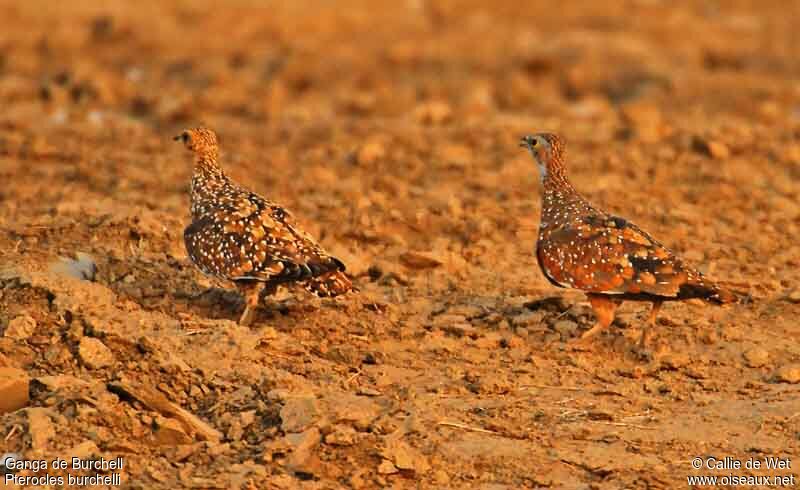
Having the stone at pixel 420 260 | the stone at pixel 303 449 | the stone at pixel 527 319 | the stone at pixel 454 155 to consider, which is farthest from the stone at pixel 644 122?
the stone at pixel 303 449

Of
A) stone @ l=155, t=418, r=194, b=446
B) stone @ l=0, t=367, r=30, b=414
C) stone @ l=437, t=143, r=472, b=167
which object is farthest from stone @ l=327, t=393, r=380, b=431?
stone @ l=437, t=143, r=472, b=167

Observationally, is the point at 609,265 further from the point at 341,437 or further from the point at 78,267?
the point at 78,267

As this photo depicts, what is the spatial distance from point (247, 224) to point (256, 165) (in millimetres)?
5414

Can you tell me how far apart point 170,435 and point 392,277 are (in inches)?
127

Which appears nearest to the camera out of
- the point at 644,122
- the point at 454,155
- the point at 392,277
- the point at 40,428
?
the point at 40,428

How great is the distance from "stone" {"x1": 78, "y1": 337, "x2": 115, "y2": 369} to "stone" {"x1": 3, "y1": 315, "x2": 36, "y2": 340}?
0.37 metres

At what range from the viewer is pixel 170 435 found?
281 inches

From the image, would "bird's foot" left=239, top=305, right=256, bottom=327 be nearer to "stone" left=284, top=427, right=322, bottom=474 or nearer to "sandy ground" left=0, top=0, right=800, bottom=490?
"sandy ground" left=0, top=0, right=800, bottom=490

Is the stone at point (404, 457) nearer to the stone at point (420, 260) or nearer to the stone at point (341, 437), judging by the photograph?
the stone at point (341, 437)

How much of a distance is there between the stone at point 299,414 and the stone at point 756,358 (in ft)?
9.17

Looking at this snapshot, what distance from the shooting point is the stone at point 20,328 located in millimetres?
7998

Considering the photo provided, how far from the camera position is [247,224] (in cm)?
872

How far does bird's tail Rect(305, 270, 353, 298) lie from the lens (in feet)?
27.8

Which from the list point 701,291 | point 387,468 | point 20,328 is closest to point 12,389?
point 20,328
